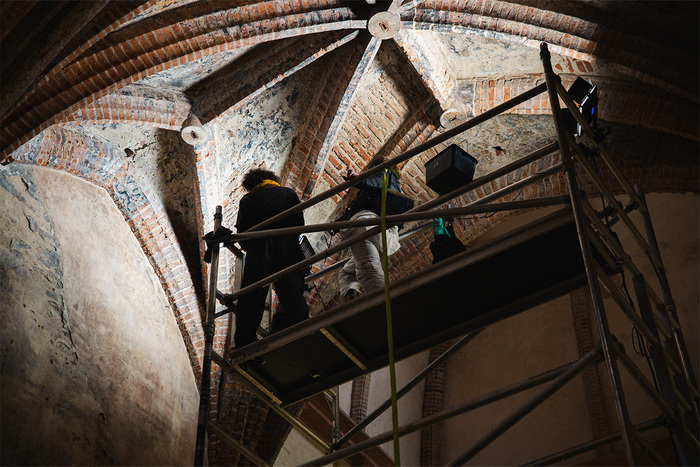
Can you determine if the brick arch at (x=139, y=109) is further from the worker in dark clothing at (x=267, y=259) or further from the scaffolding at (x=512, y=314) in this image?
the scaffolding at (x=512, y=314)

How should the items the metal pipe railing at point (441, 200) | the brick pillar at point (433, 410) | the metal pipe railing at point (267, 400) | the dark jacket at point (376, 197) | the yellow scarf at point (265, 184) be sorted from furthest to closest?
the brick pillar at point (433, 410), the yellow scarf at point (265, 184), the dark jacket at point (376, 197), the metal pipe railing at point (267, 400), the metal pipe railing at point (441, 200)

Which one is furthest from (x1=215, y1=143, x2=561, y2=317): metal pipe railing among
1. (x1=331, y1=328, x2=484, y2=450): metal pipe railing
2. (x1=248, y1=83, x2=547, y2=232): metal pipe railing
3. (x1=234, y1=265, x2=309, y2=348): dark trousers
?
(x1=331, y1=328, x2=484, y2=450): metal pipe railing

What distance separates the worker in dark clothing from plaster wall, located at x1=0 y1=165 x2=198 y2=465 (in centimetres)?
206

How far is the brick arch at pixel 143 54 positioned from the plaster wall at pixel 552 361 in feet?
21.7

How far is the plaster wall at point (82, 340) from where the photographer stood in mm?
6172

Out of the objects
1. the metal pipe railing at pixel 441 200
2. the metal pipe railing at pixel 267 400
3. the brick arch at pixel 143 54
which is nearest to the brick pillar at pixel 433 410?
the brick arch at pixel 143 54

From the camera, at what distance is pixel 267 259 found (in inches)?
219

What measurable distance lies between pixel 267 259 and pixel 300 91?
12.3ft

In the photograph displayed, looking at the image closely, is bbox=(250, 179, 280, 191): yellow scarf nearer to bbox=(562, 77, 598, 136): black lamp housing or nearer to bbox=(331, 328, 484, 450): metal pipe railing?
bbox=(331, 328, 484, 450): metal pipe railing

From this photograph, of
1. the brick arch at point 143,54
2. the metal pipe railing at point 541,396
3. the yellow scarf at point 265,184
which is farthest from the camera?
the brick arch at point 143,54

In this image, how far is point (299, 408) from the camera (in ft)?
29.6

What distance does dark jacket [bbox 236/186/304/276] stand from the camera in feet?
18.3

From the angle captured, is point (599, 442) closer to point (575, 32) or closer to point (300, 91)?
point (575, 32)

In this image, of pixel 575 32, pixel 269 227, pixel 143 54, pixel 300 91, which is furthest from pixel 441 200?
pixel 300 91
